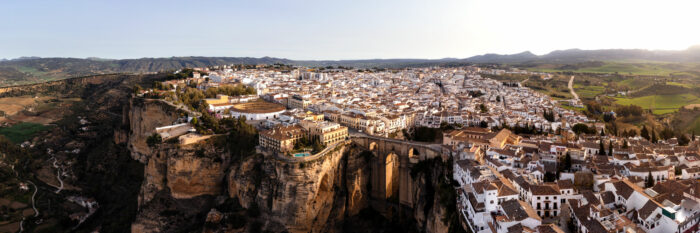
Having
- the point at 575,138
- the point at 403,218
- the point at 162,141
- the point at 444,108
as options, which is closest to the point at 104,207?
the point at 162,141

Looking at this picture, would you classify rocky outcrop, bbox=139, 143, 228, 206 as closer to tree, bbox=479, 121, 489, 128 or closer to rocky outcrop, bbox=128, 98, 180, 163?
rocky outcrop, bbox=128, 98, 180, 163

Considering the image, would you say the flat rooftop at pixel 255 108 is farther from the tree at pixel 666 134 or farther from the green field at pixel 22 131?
the tree at pixel 666 134

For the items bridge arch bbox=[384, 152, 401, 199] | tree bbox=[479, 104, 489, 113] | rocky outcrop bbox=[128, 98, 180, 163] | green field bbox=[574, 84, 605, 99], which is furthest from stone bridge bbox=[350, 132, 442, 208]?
green field bbox=[574, 84, 605, 99]

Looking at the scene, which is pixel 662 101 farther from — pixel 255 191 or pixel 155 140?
pixel 155 140

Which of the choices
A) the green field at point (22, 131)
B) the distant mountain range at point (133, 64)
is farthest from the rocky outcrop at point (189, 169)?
the distant mountain range at point (133, 64)

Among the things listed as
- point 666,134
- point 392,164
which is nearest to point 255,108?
point 392,164

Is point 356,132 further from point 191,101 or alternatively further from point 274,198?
point 191,101
